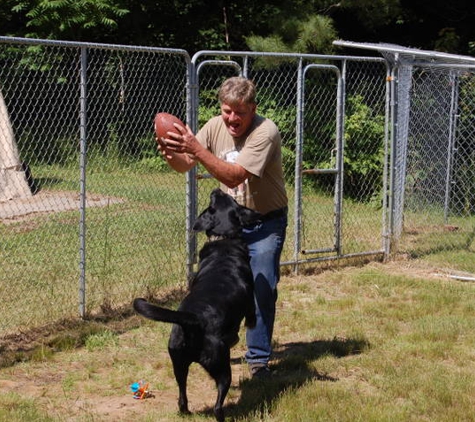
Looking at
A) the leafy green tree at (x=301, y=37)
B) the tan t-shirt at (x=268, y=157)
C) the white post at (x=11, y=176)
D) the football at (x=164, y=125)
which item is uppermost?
the leafy green tree at (x=301, y=37)

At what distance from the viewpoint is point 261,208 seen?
17.1 ft

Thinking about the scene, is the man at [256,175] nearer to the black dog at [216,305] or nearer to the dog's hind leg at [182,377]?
the black dog at [216,305]

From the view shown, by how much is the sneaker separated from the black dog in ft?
1.22

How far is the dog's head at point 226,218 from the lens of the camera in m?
4.93

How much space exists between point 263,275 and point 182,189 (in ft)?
22.6

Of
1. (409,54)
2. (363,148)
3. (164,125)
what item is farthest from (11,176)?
(164,125)

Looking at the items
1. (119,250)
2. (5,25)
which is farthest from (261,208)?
(5,25)

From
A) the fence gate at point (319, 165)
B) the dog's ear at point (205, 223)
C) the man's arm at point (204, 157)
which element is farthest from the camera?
the fence gate at point (319, 165)

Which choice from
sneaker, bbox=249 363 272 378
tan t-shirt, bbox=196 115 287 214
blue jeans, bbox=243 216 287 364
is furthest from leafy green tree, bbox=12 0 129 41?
sneaker, bbox=249 363 272 378

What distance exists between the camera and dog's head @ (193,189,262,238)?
4930 millimetres

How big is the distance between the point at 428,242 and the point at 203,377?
5534mm

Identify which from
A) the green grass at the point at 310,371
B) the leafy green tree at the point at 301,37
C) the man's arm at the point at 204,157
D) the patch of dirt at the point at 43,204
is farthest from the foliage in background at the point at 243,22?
the man's arm at the point at 204,157

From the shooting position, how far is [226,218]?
493 centimetres

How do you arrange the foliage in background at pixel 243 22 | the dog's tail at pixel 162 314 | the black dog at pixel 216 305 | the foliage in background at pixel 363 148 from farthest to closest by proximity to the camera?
the foliage in background at pixel 243 22
the foliage in background at pixel 363 148
the black dog at pixel 216 305
the dog's tail at pixel 162 314
